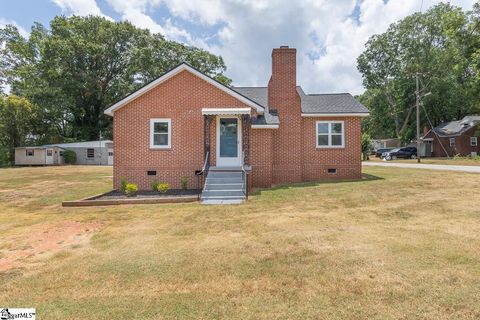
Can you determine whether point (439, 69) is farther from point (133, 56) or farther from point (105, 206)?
point (105, 206)

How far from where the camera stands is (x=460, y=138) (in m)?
39.8

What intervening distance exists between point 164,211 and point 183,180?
3925 mm

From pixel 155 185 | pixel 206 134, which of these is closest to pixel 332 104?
pixel 206 134

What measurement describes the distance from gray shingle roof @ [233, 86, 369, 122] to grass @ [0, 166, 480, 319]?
294 inches

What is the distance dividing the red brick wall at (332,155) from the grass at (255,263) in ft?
21.0

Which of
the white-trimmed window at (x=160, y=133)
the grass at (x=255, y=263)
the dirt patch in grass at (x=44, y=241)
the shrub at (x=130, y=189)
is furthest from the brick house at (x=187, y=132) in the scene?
the dirt patch in grass at (x=44, y=241)

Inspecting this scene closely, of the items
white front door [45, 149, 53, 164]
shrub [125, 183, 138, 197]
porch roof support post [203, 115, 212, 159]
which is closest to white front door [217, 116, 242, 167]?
porch roof support post [203, 115, 212, 159]

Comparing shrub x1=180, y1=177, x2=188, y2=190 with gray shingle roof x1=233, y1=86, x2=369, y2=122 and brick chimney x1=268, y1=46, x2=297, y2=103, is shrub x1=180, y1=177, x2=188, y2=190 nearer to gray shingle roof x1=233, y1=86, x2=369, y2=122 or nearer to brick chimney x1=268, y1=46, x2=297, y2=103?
gray shingle roof x1=233, y1=86, x2=369, y2=122

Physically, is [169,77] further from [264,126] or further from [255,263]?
[255,263]

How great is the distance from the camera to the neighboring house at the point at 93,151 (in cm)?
4038

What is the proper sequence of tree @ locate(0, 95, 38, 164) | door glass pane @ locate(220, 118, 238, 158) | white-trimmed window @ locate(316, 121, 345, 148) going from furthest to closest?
tree @ locate(0, 95, 38, 164), white-trimmed window @ locate(316, 121, 345, 148), door glass pane @ locate(220, 118, 238, 158)

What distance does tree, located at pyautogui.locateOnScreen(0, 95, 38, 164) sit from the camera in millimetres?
37412

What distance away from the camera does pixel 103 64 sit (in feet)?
151

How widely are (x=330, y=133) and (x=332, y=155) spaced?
1173mm
